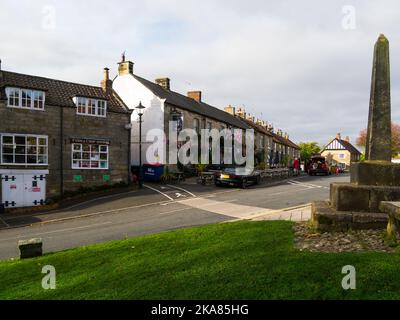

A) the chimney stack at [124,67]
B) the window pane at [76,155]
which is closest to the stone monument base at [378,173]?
the window pane at [76,155]

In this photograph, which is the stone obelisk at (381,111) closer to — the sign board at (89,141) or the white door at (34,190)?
the white door at (34,190)

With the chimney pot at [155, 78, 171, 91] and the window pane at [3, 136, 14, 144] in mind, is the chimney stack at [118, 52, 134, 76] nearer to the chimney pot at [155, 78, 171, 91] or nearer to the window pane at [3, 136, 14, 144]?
the chimney pot at [155, 78, 171, 91]

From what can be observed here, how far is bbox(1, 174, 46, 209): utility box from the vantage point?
75.4 ft

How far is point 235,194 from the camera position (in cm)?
2519

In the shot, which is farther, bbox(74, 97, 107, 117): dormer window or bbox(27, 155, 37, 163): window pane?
bbox(74, 97, 107, 117): dormer window

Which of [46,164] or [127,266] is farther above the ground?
[46,164]

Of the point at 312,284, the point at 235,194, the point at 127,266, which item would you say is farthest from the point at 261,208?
the point at 312,284

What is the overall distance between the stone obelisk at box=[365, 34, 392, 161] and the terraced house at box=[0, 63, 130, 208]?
2078 cm

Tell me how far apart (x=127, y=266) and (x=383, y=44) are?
7642 millimetres

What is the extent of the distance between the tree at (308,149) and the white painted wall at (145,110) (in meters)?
61.5

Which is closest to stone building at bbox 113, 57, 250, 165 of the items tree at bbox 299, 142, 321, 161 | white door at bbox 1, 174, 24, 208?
white door at bbox 1, 174, 24, 208

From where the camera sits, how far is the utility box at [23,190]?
75.4 ft
